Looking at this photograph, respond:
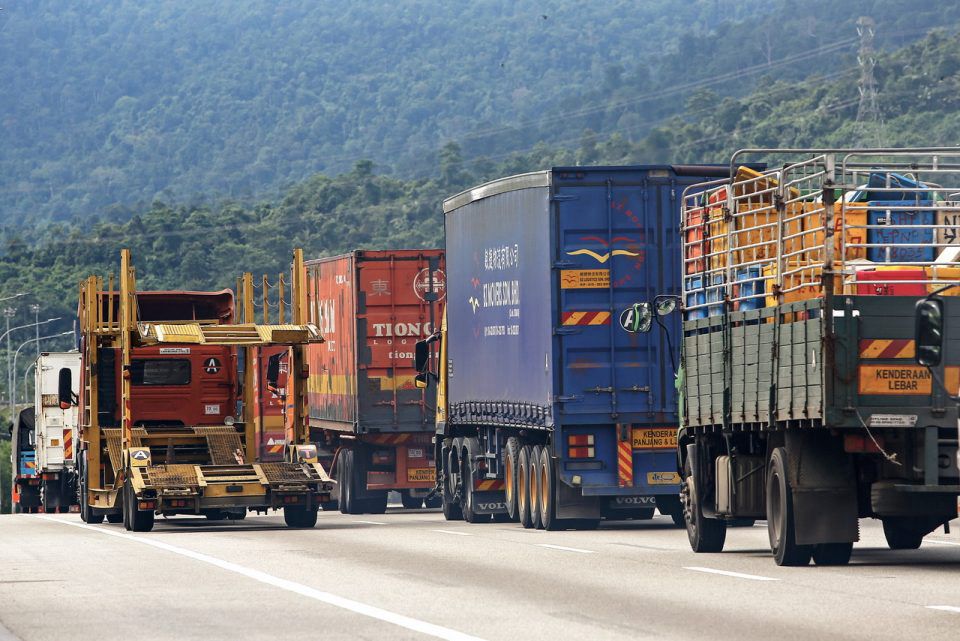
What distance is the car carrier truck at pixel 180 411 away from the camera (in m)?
27.7

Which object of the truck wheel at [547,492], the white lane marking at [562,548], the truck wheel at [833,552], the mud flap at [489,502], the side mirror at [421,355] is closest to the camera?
the truck wheel at [833,552]

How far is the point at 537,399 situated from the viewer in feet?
84.5

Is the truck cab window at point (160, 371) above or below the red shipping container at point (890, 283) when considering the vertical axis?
below

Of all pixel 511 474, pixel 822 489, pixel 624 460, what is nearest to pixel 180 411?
pixel 511 474

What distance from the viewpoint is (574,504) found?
83.6ft

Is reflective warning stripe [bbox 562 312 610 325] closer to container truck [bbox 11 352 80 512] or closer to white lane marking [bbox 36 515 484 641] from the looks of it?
white lane marking [bbox 36 515 484 641]

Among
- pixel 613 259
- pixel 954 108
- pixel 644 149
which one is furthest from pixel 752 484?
pixel 644 149

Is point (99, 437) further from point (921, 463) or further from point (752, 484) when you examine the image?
point (921, 463)

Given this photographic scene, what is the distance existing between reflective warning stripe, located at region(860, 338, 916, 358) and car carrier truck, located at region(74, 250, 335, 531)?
12.9 metres

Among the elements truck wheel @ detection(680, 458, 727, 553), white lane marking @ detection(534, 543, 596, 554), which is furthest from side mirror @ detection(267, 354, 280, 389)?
truck wheel @ detection(680, 458, 727, 553)

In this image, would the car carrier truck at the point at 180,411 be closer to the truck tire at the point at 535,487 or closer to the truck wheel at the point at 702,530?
the truck tire at the point at 535,487

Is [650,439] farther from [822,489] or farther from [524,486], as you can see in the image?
[822,489]

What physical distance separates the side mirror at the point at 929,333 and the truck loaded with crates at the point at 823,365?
0.83 ft

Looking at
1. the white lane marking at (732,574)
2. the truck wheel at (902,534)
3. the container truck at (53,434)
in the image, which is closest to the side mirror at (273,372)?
the truck wheel at (902,534)
